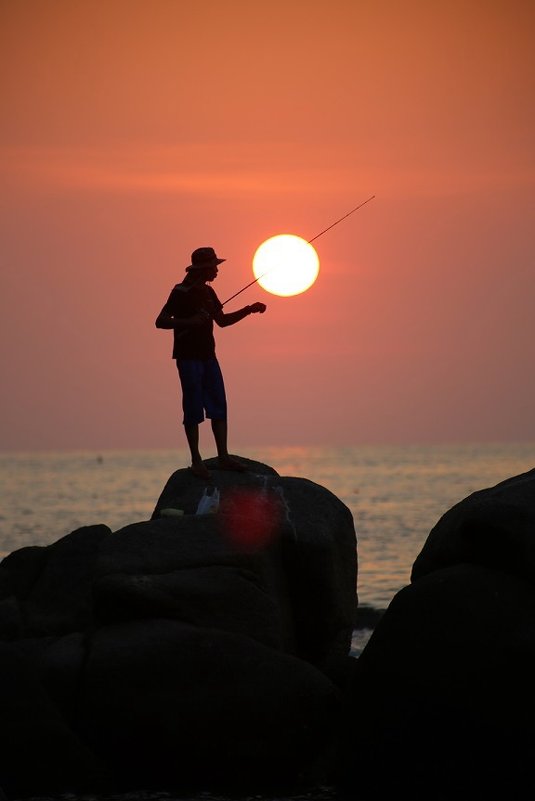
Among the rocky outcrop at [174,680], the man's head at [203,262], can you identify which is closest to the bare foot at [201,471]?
the rocky outcrop at [174,680]

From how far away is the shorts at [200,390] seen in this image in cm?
1620

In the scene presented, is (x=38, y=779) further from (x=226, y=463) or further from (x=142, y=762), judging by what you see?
(x=226, y=463)

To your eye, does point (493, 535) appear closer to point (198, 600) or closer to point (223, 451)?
point (198, 600)

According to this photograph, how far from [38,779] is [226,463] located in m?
4.91

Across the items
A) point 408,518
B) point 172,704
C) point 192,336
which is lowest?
point 408,518

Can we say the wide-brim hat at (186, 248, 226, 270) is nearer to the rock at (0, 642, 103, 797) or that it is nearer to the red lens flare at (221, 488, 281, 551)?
the red lens flare at (221, 488, 281, 551)

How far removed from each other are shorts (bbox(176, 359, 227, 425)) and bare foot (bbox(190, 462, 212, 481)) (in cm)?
72

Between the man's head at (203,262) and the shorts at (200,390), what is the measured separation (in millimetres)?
990

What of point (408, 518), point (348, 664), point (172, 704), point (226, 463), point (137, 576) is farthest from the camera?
point (408, 518)

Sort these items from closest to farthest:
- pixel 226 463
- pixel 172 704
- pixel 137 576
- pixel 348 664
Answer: pixel 172 704, pixel 137 576, pixel 348 664, pixel 226 463

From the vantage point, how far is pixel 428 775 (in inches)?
443

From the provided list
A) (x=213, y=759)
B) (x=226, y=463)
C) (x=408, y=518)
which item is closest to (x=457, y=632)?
(x=213, y=759)

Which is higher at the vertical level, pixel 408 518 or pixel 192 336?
pixel 192 336

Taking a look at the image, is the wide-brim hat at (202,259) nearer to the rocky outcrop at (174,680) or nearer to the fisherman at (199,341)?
the fisherman at (199,341)
